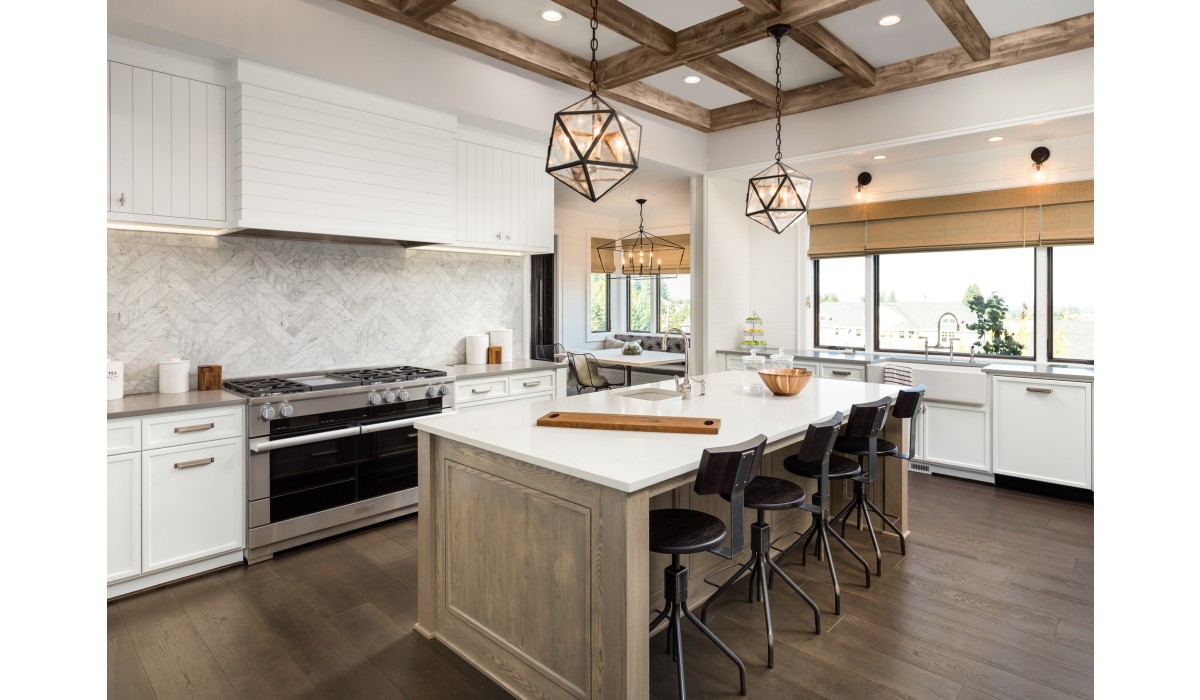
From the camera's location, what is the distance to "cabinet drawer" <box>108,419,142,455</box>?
265 centimetres

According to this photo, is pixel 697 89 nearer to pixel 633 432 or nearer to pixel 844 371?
pixel 844 371

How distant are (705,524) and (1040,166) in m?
4.18

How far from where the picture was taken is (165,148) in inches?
116

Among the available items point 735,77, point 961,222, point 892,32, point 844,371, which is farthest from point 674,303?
point 892,32

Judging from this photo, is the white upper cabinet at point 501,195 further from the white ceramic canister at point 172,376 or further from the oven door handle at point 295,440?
the white ceramic canister at point 172,376

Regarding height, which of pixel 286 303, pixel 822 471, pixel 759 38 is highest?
pixel 759 38

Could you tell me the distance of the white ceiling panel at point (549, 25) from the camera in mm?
3514

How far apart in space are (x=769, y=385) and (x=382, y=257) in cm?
268

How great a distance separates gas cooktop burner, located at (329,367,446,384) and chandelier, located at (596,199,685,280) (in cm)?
435

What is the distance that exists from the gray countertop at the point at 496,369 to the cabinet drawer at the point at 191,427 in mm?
1279

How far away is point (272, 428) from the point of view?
311cm

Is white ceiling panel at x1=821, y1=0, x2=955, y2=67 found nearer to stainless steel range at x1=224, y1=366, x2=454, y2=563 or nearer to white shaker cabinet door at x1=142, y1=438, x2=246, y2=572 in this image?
stainless steel range at x1=224, y1=366, x2=454, y2=563
